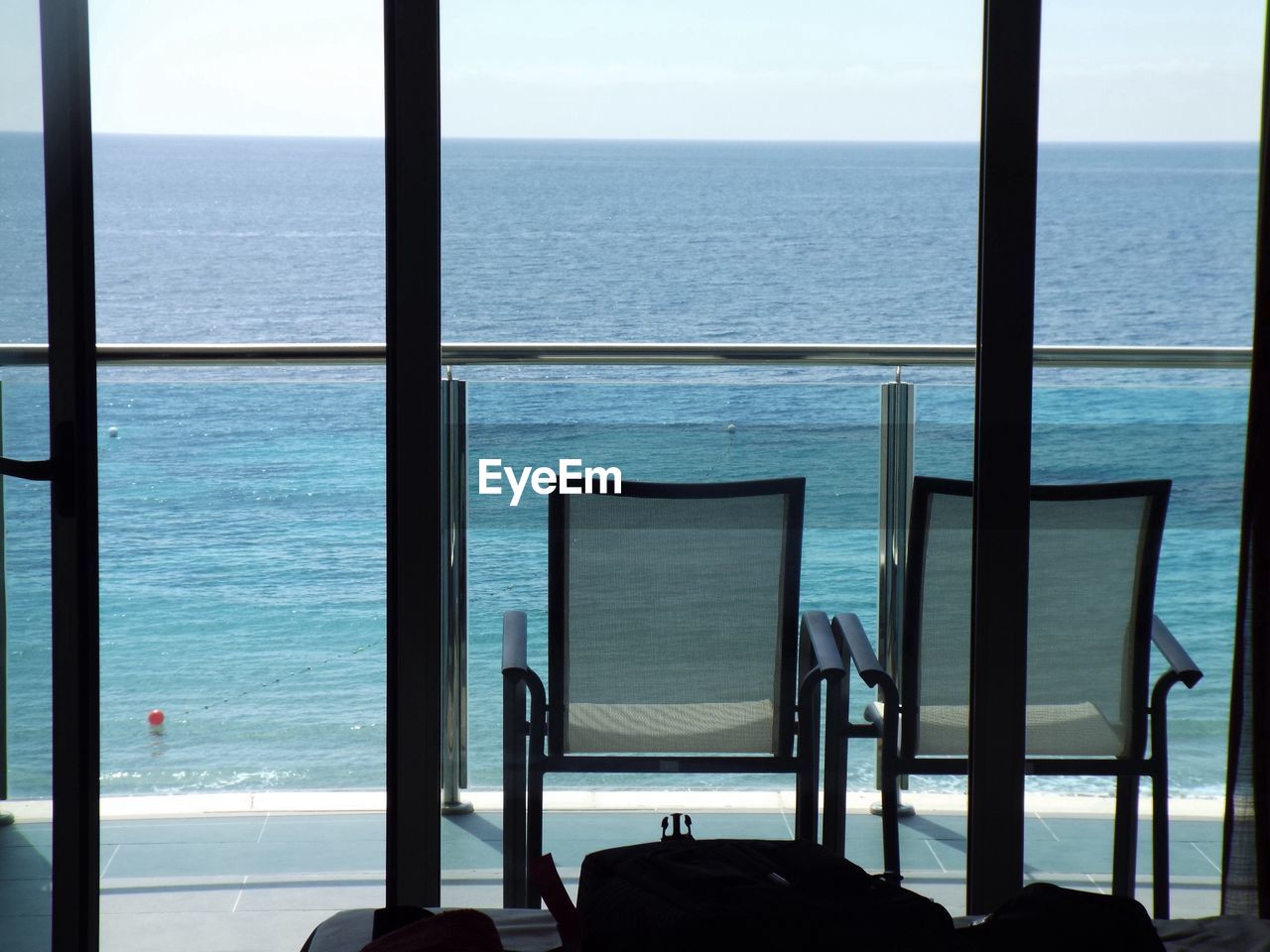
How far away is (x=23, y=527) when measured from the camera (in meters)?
2.08

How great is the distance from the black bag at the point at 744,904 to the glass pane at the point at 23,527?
3.68 feet

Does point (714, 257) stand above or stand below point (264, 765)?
above

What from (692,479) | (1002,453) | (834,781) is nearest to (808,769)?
(834,781)

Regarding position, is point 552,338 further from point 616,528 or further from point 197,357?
point 197,357

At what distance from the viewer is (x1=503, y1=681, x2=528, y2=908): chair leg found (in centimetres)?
241

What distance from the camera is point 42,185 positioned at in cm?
201

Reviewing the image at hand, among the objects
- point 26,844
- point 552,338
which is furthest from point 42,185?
point 26,844

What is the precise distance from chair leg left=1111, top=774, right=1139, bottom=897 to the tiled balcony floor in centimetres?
2

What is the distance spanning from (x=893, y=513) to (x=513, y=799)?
97cm

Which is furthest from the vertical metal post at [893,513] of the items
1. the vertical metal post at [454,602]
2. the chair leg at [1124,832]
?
the vertical metal post at [454,602]

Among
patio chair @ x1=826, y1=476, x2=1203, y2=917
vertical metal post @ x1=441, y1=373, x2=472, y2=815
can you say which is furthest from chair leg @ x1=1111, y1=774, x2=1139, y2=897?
vertical metal post @ x1=441, y1=373, x2=472, y2=815

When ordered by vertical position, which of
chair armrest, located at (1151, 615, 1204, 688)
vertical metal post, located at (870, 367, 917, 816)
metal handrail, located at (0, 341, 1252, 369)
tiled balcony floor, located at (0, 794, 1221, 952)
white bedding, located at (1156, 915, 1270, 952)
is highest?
metal handrail, located at (0, 341, 1252, 369)

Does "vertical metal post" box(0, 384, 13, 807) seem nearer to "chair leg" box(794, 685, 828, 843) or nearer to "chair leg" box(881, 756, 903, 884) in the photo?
"chair leg" box(794, 685, 828, 843)

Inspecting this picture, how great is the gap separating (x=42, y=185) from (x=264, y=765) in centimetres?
241
